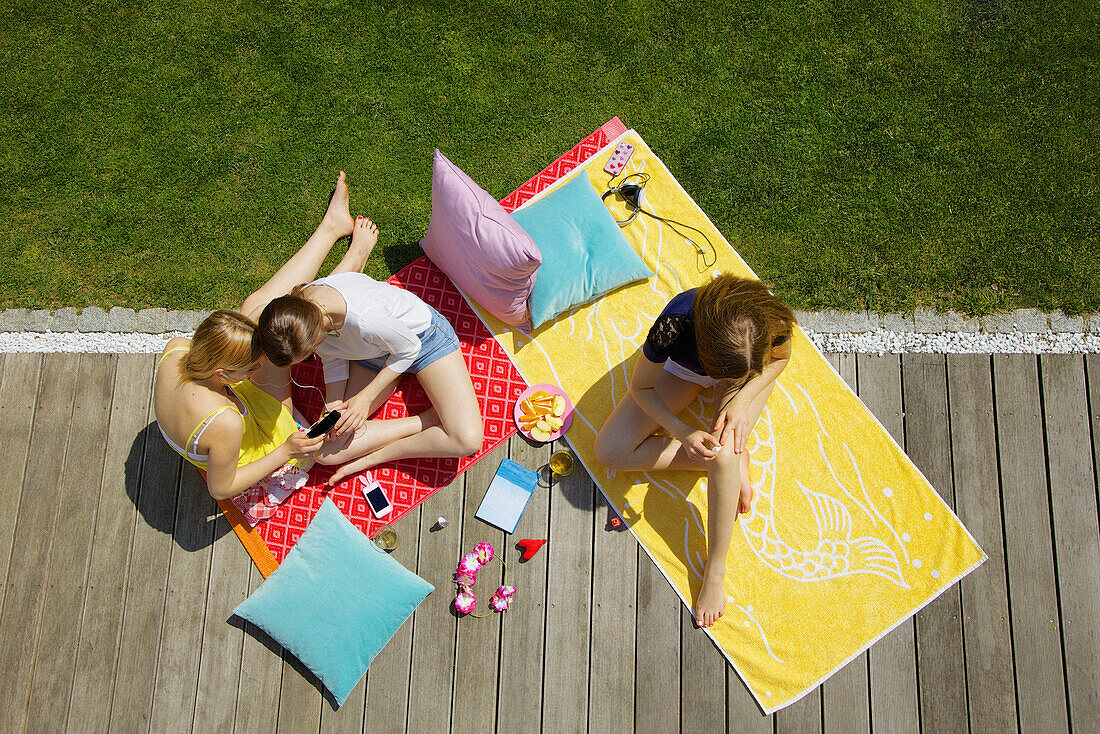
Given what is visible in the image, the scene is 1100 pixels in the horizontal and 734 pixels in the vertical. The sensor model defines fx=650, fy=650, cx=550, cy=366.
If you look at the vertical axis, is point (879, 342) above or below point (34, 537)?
above

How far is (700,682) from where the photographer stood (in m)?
3.30

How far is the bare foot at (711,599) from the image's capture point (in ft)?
10.7

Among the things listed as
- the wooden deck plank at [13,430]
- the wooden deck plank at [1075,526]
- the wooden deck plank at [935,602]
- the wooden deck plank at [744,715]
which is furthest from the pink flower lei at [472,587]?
the wooden deck plank at [1075,526]

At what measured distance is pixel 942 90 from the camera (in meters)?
3.98

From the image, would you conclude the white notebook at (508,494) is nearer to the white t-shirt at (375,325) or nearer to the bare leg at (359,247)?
the white t-shirt at (375,325)

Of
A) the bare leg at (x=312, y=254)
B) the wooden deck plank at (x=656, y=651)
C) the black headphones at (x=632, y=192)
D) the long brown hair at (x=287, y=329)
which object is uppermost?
the long brown hair at (x=287, y=329)

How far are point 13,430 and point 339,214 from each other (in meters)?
2.12

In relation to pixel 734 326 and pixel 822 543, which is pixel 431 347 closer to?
pixel 734 326

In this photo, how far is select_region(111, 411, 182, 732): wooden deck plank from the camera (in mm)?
3254

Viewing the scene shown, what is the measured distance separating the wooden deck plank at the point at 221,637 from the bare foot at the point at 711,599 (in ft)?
7.69

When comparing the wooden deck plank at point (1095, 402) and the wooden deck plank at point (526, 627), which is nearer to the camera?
the wooden deck plank at point (526, 627)

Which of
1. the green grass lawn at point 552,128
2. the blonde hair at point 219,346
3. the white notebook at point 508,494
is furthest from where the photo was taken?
the green grass lawn at point 552,128

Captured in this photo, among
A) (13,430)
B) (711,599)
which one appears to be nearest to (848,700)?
(711,599)

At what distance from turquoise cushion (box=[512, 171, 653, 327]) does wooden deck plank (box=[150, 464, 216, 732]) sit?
207 cm
